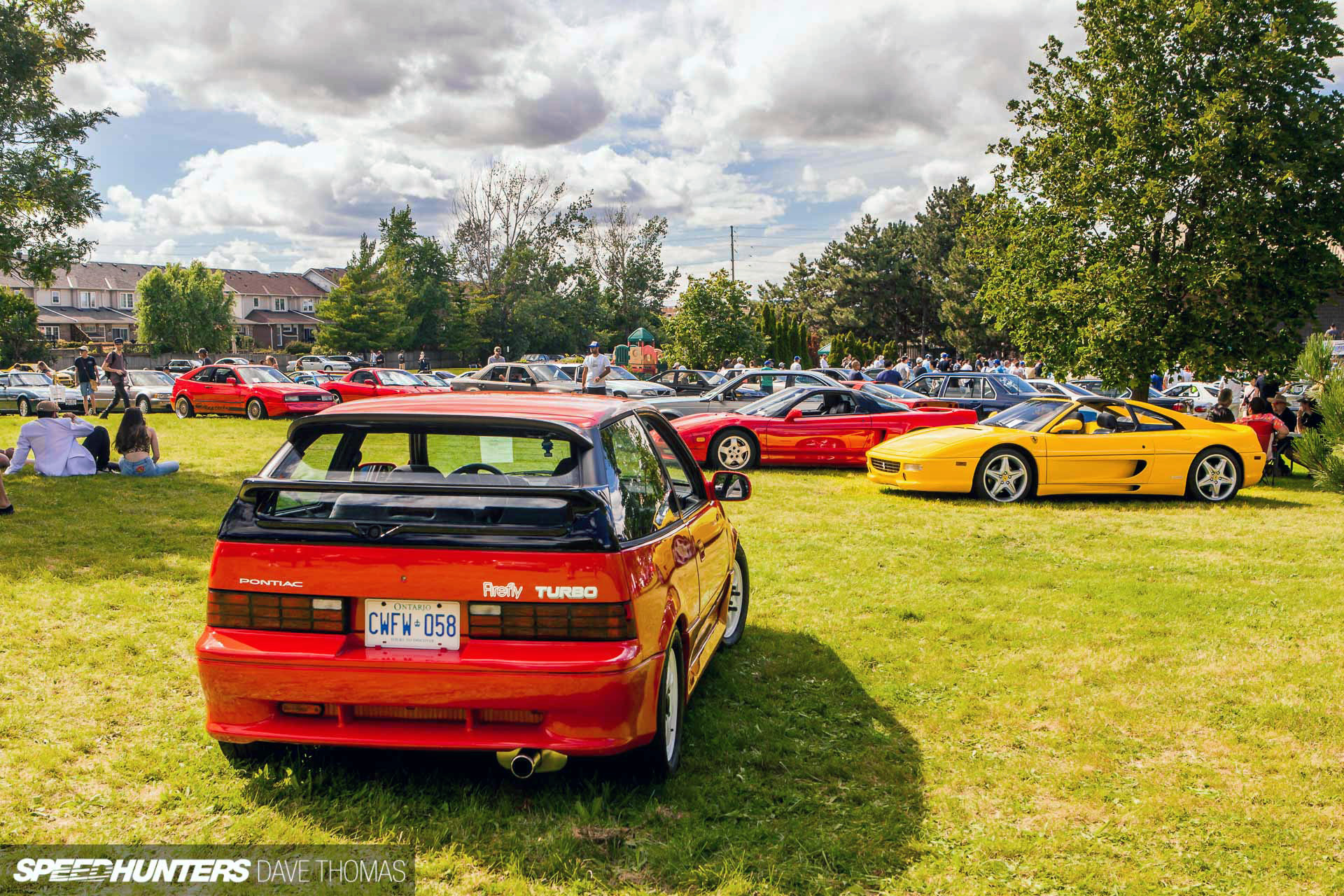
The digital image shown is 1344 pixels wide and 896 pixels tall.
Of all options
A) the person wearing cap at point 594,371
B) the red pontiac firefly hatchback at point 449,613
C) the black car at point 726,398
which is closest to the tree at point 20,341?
the person wearing cap at point 594,371

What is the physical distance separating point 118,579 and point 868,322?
69.6 m

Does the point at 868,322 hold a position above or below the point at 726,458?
above

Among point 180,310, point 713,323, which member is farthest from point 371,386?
point 180,310

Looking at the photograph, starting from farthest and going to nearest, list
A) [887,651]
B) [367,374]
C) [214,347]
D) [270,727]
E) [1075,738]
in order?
[214,347] → [367,374] → [887,651] → [1075,738] → [270,727]

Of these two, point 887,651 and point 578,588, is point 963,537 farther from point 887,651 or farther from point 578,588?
point 578,588

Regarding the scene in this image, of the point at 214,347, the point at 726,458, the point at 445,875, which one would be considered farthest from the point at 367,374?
the point at 214,347

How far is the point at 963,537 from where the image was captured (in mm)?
9562

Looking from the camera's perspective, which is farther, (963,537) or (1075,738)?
(963,537)

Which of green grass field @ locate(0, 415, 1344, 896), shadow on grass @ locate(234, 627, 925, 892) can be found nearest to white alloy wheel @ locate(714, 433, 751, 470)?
green grass field @ locate(0, 415, 1344, 896)

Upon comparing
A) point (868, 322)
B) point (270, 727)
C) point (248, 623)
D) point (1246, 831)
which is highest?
point (868, 322)

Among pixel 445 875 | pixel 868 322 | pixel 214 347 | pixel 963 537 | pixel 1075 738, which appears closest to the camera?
pixel 445 875

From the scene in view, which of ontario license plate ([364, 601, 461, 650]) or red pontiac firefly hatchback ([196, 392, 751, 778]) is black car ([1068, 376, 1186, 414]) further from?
ontario license plate ([364, 601, 461, 650])

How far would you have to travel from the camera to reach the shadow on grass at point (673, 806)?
3369 millimetres

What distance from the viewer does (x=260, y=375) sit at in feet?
83.1
